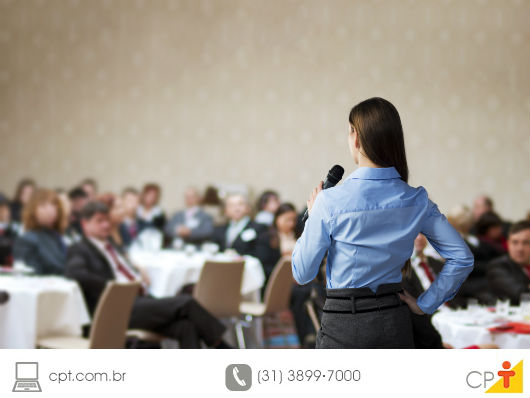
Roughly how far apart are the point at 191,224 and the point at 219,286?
4.21 meters

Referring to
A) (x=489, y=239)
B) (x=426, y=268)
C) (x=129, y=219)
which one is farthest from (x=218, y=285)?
(x=129, y=219)

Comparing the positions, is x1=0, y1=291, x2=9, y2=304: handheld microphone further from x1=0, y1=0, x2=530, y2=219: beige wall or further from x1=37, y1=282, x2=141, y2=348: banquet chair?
x1=0, y1=0, x2=530, y2=219: beige wall

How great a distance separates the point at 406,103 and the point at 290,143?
5.88 feet

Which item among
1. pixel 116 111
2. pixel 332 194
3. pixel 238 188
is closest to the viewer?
pixel 332 194

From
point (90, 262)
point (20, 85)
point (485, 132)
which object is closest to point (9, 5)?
point (20, 85)

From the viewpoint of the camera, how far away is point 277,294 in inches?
226

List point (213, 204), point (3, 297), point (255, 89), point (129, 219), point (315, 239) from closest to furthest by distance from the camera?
point (315, 239), point (3, 297), point (129, 219), point (213, 204), point (255, 89)

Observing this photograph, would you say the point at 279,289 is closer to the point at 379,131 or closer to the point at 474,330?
the point at 474,330

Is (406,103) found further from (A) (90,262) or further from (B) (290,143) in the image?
(A) (90,262)

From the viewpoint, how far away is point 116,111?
38.5 ft

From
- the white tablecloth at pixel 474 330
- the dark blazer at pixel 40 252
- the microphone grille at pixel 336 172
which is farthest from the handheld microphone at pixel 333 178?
the dark blazer at pixel 40 252

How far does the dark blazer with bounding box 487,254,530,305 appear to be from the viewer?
192 inches
